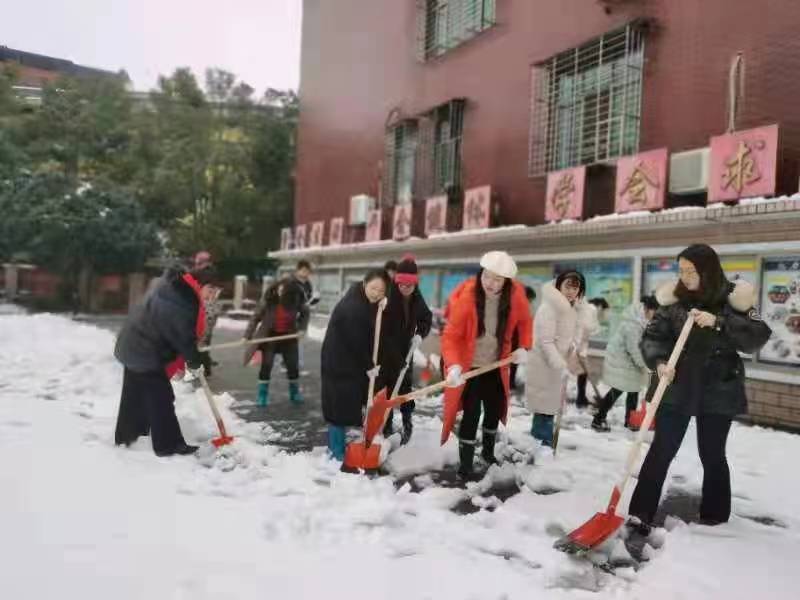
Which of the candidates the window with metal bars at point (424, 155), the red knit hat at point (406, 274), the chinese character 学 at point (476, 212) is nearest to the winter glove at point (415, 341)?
the red knit hat at point (406, 274)

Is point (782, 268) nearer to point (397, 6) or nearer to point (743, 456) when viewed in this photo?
point (743, 456)

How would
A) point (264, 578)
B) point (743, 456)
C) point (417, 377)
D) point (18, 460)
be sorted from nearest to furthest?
point (264, 578) < point (18, 460) < point (743, 456) < point (417, 377)

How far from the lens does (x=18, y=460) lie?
4664 mm

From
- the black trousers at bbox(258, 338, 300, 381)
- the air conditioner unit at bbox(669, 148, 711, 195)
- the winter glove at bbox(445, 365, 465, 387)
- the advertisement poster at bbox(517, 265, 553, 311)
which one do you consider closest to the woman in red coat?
the winter glove at bbox(445, 365, 465, 387)

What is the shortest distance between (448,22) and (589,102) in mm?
5381

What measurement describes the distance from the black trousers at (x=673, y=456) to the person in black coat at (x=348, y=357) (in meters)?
2.06

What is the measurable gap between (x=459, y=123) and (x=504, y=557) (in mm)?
11860

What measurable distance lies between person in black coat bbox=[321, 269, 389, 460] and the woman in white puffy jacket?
1410 mm

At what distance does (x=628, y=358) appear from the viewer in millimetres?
6828

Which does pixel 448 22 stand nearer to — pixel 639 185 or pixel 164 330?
pixel 639 185

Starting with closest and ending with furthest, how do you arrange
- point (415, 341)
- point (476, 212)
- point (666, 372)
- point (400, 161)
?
1. point (666, 372)
2. point (415, 341)
3. point (476, 212)
4. point (400, 161)

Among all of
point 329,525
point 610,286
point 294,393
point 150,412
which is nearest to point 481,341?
point 329,525

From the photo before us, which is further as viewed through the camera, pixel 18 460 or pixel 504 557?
pixel 18 460

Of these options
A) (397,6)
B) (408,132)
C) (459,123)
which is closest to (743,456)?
(459,123)
